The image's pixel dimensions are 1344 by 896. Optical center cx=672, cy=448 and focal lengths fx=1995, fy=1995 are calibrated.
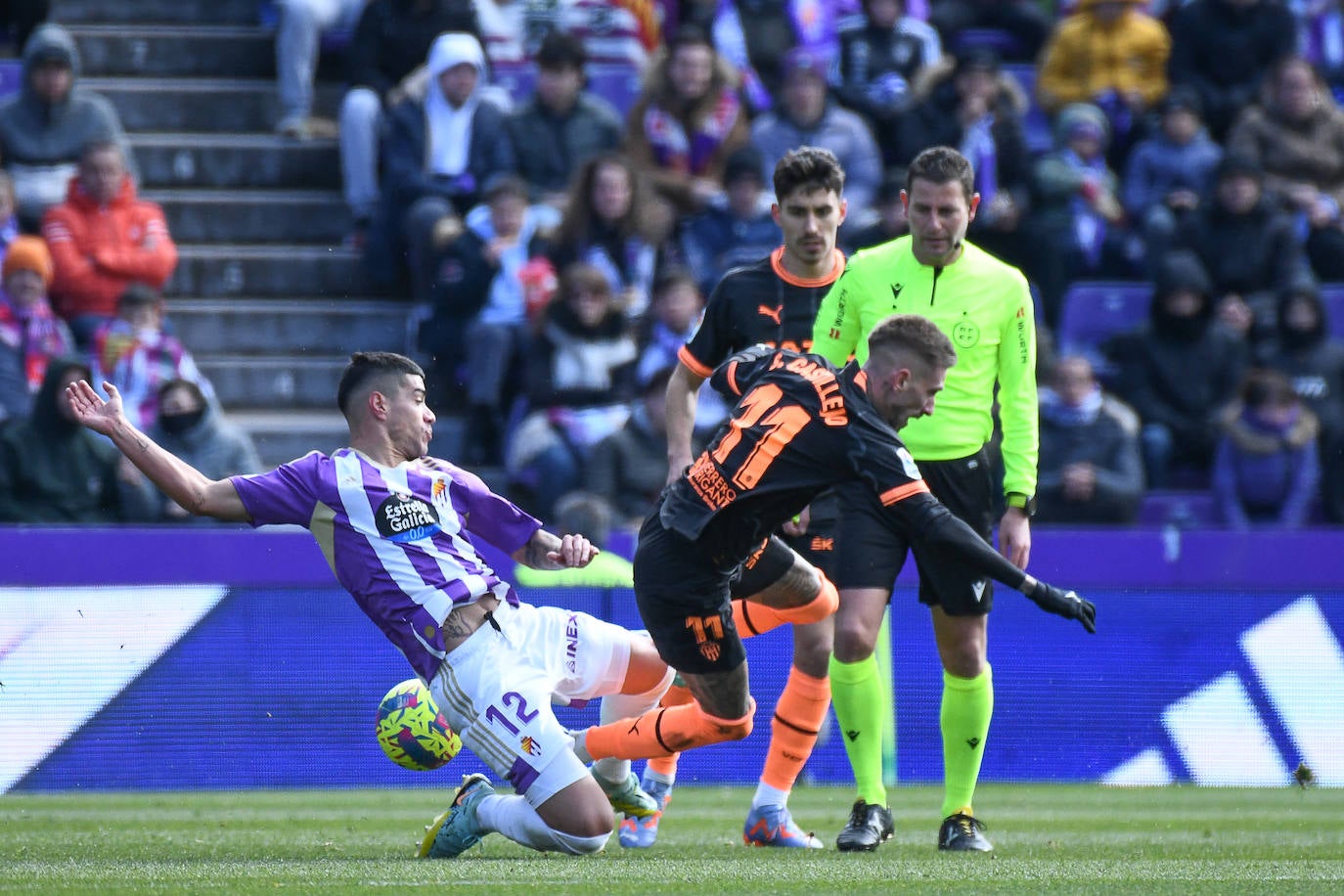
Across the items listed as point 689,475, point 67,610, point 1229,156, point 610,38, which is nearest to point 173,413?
point 67,610

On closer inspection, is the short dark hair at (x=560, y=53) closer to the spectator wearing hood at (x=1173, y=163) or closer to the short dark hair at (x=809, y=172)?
the spectator wearing hood at (x=1173, y=163)

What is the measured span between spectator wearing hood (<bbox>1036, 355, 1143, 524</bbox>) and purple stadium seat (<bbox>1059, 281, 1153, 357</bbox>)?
4.70 ft

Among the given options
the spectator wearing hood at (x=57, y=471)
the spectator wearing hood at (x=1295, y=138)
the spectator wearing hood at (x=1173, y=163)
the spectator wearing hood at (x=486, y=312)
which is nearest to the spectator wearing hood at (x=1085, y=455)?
the spectator wearing hood at (x=1173, y=163)

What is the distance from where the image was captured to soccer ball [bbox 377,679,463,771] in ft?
22.9

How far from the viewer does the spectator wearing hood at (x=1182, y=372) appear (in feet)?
42.9

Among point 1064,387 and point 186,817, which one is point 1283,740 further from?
point 186,817

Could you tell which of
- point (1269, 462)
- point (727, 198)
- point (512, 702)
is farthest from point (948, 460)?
point (727, 198)

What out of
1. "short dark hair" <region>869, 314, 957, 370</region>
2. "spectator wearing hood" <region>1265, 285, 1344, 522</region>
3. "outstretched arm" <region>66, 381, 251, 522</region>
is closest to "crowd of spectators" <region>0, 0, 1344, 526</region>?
"spectator wearing hood" <region>1265, 285, 1344, 522</region>

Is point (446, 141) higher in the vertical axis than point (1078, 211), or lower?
higher

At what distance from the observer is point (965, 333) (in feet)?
24.5

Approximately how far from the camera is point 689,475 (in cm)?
676

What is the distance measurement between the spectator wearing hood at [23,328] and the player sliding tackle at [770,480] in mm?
6709

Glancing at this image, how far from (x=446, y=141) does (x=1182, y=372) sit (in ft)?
17.3

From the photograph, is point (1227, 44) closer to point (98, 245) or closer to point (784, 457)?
point (98, 245)
